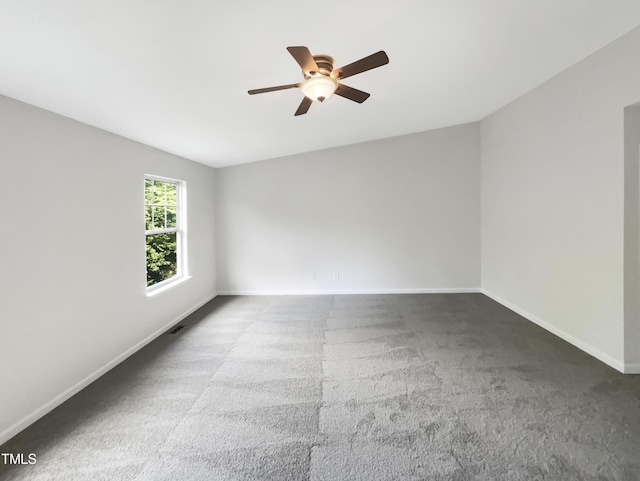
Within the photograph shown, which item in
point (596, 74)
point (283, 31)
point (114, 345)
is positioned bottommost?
point (114, 345)

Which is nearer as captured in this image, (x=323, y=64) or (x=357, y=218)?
(x=323, y=64)

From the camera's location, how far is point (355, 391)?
2441mm

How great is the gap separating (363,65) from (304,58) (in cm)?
38

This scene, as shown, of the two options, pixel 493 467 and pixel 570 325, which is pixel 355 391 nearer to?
pixel 493 467

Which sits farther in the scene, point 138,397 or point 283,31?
point 138,397

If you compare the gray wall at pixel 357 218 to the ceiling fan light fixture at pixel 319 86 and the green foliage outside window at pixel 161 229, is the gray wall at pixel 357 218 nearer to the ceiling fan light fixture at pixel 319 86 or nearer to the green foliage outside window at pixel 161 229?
the green foliage outside window at pixel 161 229

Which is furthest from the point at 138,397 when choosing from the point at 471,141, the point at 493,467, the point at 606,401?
the point at 471,141

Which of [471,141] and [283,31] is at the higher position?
[471,141]

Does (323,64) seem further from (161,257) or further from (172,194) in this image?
(161,257)

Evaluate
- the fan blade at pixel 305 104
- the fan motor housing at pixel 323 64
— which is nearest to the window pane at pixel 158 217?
the fan blade at pixel 305 104

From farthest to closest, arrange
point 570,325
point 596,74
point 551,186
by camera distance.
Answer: point 551,186
point 570,325
point 596,74

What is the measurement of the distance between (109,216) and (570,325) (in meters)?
4.70

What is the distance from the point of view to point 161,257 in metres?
4.09

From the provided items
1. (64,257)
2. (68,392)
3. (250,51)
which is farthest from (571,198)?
(68,392)
